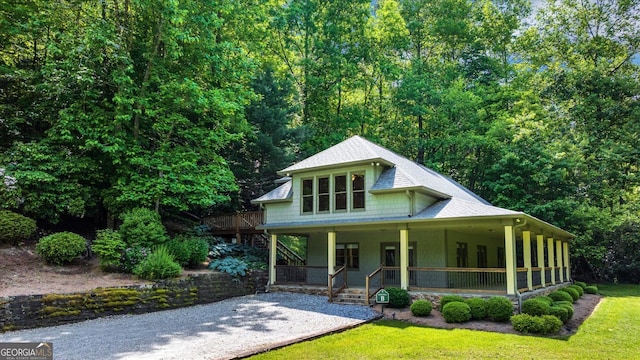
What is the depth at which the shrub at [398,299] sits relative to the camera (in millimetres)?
13664

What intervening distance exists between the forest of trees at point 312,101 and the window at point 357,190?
6295mm

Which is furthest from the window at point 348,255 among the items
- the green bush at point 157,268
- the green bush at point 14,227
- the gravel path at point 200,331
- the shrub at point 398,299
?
the green bush at point 14,227

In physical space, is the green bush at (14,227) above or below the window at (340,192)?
below

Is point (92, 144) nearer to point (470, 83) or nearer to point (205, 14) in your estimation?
point (205, 14)

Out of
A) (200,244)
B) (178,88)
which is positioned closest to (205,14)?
(178,88)

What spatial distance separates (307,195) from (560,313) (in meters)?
10.1

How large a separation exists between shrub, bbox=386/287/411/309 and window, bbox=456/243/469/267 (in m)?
4.96

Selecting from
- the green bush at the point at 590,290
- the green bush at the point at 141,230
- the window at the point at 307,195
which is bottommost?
the green bush at the point at 590,290

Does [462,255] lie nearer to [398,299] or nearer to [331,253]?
[398,299]

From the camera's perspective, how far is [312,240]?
19.9 meters

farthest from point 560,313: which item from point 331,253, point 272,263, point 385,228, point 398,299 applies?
point 272,263

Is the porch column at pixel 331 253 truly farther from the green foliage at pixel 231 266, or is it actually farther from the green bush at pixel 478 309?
the green bush at pixel 478 309

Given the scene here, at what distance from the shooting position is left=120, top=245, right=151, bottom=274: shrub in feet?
48.3

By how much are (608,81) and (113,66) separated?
30176 millimetres
